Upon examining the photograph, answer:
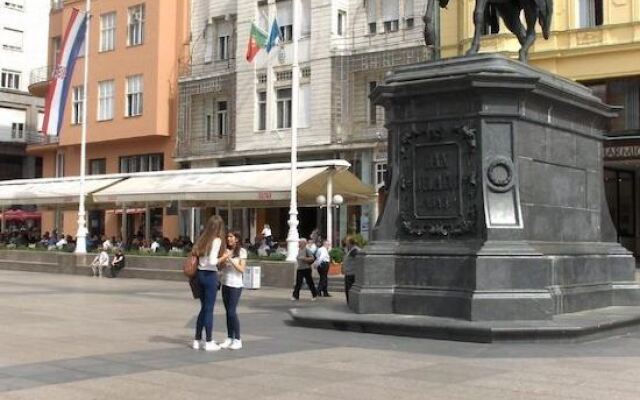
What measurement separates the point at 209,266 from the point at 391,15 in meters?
27.6

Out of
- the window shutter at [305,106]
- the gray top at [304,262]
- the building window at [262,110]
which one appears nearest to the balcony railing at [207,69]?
the building window at [262,110]

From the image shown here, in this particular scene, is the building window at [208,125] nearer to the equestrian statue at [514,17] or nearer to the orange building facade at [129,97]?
the orange building facade at [129,97]

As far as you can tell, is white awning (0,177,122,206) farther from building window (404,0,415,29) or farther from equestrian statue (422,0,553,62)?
equestrian statue (422,0,553,62)

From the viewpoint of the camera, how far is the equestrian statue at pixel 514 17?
1312 cm

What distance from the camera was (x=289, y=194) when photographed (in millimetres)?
28297

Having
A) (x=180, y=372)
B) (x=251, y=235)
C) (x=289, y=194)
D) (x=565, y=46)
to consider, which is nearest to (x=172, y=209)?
(x=251, y=235)

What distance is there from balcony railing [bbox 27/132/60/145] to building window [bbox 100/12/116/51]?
24.7 ft

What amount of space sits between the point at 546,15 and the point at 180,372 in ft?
27.3

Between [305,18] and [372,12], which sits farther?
[305,18]

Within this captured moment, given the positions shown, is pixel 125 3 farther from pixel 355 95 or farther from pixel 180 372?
pixel 180 372

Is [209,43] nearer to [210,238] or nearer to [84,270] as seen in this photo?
[84,270]

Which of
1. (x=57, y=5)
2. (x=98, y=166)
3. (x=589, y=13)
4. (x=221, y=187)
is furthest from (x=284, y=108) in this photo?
(x=57, y=5)

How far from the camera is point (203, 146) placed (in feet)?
140

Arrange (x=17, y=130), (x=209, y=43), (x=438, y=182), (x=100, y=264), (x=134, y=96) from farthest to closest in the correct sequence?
(x=17, y=130)
(x=134, y=96)
(x=209, y=43)
(x=100, y=264)
(x=438, y=182)
